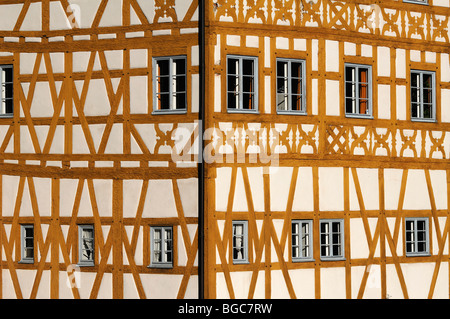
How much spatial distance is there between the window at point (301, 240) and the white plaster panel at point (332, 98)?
95.8 inches

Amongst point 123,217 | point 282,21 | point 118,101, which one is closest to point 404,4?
point 282,21

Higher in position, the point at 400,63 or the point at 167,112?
the point at 400,63

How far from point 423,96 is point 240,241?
5.75 m

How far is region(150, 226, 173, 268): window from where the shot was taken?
13.7m

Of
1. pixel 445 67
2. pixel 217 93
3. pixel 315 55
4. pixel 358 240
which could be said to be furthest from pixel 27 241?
pixel 445 67

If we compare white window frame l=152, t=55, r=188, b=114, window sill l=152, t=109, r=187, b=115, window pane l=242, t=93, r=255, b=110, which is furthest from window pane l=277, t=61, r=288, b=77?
window sill l=152, t=109, r=187, b=115

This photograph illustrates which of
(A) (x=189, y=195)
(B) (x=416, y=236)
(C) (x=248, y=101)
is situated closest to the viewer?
(A) (x=189, y=195)

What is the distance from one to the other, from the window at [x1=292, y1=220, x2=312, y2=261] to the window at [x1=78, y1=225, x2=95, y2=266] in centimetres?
429

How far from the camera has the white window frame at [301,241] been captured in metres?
14.0

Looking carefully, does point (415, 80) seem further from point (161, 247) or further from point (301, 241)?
point (161, 247)

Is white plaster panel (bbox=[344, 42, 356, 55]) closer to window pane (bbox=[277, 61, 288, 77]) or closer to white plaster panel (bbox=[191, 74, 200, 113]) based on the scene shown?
window pane (bbox=[277, 61, 288, 77])

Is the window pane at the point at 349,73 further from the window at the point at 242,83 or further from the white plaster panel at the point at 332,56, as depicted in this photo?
the window at the point at 242,83

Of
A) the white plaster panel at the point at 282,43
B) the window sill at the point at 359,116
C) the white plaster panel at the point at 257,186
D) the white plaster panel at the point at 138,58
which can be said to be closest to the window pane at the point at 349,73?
the window sill at the point at 359,116

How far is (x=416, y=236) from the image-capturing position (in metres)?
15.3
